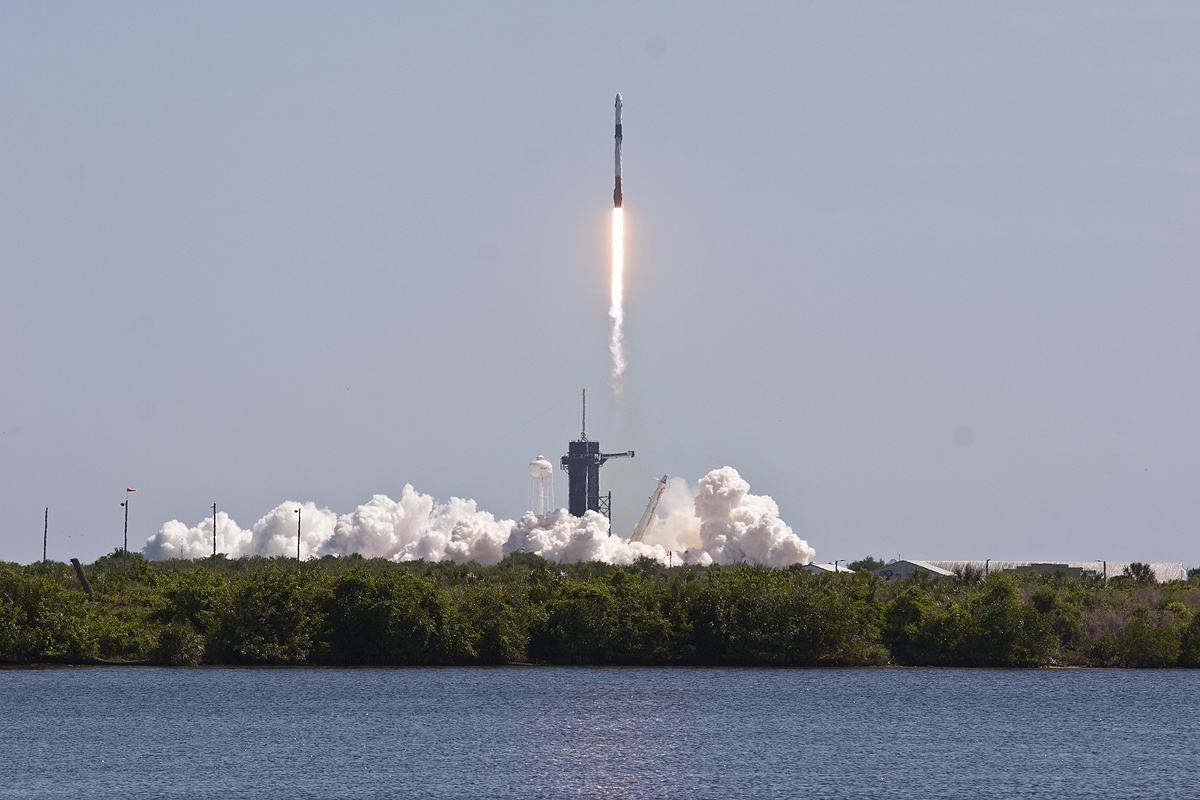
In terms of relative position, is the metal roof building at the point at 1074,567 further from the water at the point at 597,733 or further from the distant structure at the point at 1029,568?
the water at the point at 597,733

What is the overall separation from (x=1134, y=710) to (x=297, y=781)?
40016 millimetres

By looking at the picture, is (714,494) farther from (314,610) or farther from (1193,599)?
(314,610)

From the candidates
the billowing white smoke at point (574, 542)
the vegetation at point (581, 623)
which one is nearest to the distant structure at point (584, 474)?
the billowing white smoke at point (574, 542)

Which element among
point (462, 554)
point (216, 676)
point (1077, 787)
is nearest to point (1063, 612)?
point (1077, 787)

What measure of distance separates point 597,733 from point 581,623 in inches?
873

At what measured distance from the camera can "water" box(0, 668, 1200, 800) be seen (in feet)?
166

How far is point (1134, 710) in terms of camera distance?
71.5 meters

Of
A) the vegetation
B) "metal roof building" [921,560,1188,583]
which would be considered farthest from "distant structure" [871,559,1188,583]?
the vegetation

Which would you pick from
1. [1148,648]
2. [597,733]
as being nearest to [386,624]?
[597,733]

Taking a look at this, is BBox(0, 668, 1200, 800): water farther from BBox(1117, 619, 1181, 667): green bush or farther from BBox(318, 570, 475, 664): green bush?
BBox(1117, 619, 1181, 667): green bush

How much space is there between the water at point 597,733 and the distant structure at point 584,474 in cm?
7579

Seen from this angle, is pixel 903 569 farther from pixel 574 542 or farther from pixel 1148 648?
pixel 1148 648

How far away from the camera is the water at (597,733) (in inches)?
1994

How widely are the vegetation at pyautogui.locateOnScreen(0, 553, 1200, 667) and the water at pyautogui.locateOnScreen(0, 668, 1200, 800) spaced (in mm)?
1796
